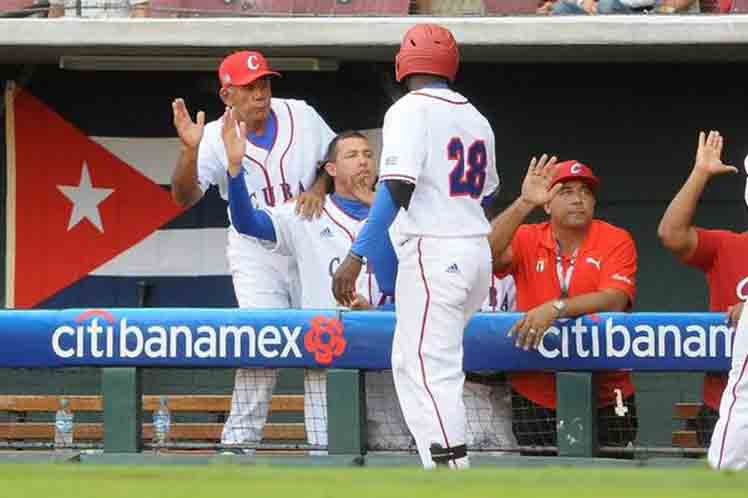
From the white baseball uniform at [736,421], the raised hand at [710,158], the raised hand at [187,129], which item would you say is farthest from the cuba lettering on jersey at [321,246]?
the white baseball uniform at [736,421]

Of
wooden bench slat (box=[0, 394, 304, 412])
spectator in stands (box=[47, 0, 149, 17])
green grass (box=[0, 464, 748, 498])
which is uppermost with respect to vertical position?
spectator in stands (box=[47, 0, 149, 17])

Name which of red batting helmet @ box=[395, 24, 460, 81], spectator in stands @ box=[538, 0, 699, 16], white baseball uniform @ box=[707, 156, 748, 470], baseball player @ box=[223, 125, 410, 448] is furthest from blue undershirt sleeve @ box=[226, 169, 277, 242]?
spectator in stands @ box=[538, 0, 699, 16]

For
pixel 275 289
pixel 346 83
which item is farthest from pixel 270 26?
pixel 275 289

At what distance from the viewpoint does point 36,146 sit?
1004 centimetres

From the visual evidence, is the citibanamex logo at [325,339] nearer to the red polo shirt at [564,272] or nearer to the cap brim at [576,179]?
the red polo shirt at [564,272]

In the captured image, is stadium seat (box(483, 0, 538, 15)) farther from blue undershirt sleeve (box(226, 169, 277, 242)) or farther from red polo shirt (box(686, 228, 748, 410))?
red polo shirt (box(686, 228, 748, 410))

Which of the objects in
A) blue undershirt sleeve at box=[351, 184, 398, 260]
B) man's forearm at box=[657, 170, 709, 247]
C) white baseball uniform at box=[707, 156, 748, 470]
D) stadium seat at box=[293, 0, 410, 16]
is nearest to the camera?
white baseball uniform at box=[707, 156, 748, 470]

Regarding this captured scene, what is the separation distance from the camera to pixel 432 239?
6.38 metres

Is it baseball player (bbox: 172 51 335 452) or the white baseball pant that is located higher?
baseball player (bbox: 172 51 335 452)

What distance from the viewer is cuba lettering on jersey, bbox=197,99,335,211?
7891 millimetres

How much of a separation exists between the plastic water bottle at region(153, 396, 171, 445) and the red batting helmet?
1.83 m

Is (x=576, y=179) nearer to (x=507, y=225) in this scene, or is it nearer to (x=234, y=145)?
(x=507, y=225)

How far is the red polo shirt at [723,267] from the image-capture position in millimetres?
6980

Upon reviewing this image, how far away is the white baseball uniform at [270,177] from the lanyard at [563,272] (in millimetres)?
1202
